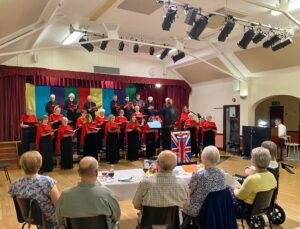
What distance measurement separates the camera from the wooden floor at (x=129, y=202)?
3682mm

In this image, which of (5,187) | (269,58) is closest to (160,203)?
(5,187)

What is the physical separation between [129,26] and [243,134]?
16.6 feet

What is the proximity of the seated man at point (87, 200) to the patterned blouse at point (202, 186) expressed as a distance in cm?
82

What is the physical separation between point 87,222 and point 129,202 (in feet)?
8.83

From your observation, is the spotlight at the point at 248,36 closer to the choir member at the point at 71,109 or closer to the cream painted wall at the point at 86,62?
the choir member at the point at 71,109

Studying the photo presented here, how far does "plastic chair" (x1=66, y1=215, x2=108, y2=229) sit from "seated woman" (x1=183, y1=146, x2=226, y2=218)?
827mm

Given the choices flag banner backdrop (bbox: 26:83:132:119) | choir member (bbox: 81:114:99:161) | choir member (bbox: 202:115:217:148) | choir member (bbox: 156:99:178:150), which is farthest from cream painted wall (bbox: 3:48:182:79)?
choir member (bbox: 202:115:217:148)

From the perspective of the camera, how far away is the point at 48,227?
2.40 meters

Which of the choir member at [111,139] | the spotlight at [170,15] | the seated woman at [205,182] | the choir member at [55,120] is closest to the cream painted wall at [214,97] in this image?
the choir member at [111,139]

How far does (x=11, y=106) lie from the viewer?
8266 millimetres

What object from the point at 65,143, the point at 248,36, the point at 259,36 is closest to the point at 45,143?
the point at 65,143

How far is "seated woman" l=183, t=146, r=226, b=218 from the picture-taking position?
96.5 inches

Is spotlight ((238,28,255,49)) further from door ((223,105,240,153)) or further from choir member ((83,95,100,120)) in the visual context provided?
choir member ((83,95,100,120))

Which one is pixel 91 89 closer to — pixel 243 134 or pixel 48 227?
pixel 243 134
